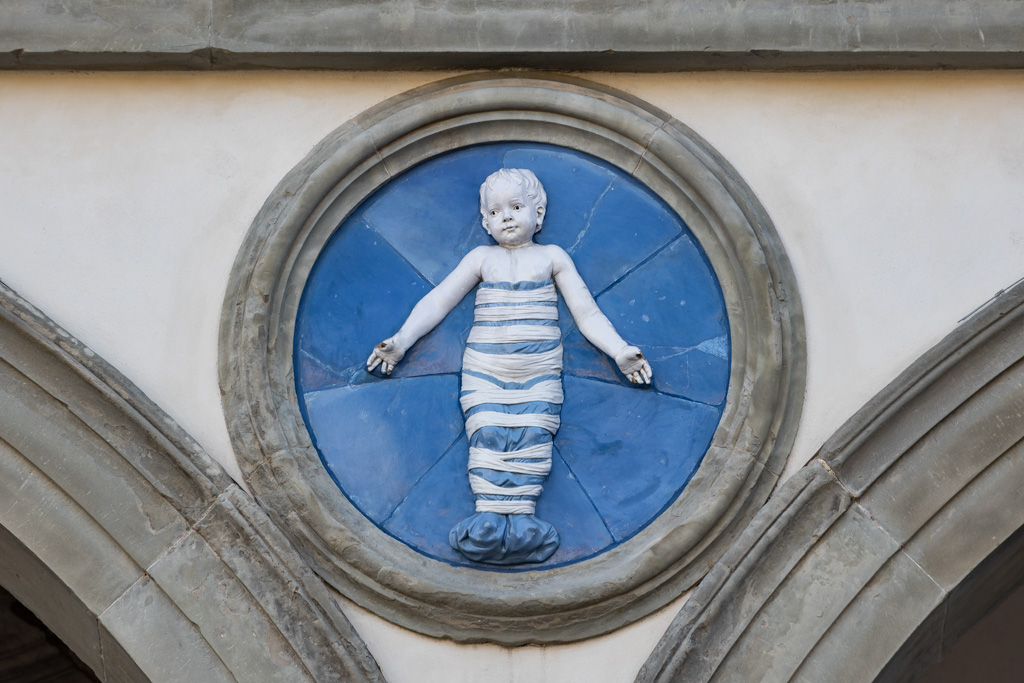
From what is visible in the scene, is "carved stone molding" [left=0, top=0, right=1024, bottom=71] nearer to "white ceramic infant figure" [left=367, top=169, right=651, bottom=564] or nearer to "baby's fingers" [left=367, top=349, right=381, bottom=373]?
"white ceramic infant figure" [left=367, top=169, right=651, bottom=564]

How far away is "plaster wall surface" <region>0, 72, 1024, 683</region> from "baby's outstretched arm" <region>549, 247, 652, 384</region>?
539 mm

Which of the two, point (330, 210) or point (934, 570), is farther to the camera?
point (330, 210)

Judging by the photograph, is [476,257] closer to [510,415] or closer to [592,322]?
[592,322]

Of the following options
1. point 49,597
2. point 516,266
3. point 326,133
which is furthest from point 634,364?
point 49,597

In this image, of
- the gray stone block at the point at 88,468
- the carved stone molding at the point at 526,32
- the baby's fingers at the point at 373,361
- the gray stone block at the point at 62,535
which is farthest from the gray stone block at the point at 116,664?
the carved stone molding at the point at 526,32

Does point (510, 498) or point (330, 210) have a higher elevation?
point (330, 210)

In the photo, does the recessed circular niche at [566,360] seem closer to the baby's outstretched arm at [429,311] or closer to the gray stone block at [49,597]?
the baby's outstretched arm at [429,311]

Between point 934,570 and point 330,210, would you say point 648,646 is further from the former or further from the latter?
point 330,210

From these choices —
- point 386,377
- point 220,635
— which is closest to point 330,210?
point 386,377

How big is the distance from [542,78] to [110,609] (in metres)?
2.13

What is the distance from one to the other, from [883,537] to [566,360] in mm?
1083

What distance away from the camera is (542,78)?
4.61 m

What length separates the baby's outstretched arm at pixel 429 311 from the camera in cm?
436

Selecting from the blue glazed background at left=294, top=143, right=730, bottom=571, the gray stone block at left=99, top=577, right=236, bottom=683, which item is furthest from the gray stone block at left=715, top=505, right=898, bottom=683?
the gray stone block at left=99, top=577, right=236, bottom=683
